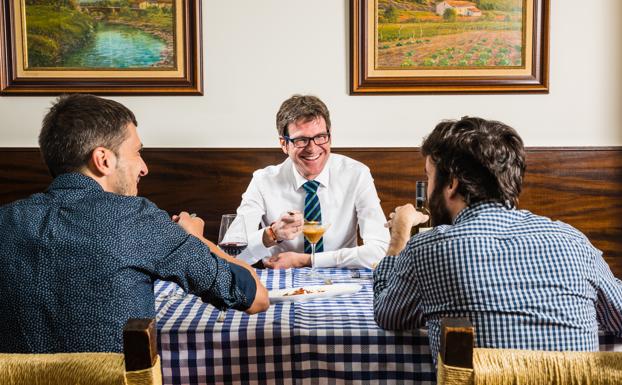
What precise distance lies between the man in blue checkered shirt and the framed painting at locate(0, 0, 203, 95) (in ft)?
7.57

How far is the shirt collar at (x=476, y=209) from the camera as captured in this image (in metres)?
1.41

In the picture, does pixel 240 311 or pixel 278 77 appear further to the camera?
pixel 278 77

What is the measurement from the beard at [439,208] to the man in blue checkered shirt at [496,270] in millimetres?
31

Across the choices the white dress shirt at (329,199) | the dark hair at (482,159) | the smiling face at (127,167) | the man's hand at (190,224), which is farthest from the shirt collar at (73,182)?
the white dress shirt at (329,199)

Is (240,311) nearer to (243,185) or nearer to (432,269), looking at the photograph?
(432,269)

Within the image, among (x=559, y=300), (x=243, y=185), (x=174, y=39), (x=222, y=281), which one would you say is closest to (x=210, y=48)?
(x=174, y=39)

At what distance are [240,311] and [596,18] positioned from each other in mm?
2843

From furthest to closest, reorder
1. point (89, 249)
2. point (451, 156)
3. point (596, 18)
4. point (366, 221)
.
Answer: point (596, 18)
point (366, 221)
point (451, 156)
point (89, 249)

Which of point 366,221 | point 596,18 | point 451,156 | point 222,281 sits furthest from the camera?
point 596,18

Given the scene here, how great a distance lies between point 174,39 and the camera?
350 centimetres

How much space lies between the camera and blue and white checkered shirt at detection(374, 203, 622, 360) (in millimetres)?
1299

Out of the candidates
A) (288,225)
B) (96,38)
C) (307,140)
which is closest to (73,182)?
(288,225)

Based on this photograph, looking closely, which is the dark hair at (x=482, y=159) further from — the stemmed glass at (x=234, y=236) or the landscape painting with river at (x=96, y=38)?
the landscape painting with river at (x=96, y=38)

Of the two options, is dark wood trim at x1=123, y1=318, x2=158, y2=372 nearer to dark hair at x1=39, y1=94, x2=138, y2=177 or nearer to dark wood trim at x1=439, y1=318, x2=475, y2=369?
dark wood trim at x1=439, y1=318, x2=475, y2=369
